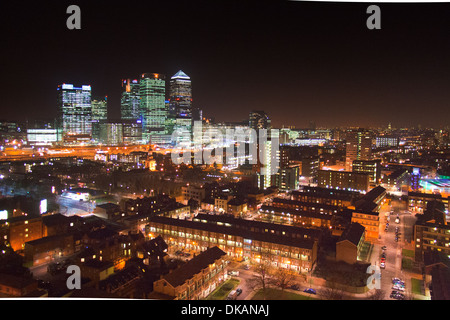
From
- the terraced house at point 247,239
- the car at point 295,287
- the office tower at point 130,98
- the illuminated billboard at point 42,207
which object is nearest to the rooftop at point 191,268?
the terraced house at point 247,239

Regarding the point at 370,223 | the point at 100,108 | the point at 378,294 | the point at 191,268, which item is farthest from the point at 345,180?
the point at 100,108

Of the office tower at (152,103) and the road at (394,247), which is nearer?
the road at (394,247)

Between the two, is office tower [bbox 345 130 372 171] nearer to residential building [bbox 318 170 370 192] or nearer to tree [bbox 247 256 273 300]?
residential building [bbox 318 170 370 192]

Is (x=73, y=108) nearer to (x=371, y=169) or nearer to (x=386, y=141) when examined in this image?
(x=371, y=169)

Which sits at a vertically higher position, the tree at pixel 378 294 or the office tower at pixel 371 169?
the office tower at pixel 371 169

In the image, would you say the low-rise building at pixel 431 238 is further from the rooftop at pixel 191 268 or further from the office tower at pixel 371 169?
the office tower at pixel 371 169

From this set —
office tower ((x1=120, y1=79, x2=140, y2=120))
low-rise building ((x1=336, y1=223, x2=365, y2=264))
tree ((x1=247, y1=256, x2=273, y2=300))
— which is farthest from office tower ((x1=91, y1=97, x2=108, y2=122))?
low-rise building ((x1=336, y1=223, x2=365, y2=264))
